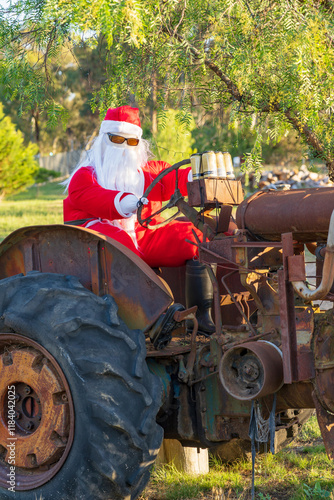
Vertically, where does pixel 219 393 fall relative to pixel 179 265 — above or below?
below

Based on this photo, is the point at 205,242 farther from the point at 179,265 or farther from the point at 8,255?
the point at 8,255

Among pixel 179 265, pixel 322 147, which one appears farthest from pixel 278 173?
pixel 179 265

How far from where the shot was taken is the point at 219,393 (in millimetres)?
3127

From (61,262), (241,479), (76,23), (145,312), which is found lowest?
(241,479)

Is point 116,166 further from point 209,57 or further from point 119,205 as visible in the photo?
point 209,57

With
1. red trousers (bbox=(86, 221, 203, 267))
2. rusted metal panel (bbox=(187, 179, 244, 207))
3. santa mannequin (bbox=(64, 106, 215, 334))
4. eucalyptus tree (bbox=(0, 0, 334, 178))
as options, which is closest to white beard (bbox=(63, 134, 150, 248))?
santa mannequin (bbox=(64, 106, 215, 334))

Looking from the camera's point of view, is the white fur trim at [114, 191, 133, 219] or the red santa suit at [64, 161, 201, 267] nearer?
the white fur trim at [114, 191, 133, 219]

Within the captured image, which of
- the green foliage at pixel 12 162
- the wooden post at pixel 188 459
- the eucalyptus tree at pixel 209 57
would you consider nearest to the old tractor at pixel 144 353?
the wooden post at pixel 188 459

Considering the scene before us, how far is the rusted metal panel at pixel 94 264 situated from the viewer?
124 inches

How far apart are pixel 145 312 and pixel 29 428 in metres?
0.77

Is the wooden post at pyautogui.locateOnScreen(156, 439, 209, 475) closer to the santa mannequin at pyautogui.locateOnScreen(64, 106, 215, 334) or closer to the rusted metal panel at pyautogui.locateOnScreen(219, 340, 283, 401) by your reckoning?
the santa mannequin at pyautogui.locateOnScreen(64, 106, 215, 334)

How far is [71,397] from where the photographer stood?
281cm

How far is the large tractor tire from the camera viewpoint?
9.04 feet

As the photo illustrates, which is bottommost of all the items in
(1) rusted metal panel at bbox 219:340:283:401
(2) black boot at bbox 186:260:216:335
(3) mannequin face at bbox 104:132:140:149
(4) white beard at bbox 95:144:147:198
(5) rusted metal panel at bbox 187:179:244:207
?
(1) rusted metal panel at bbox 219:340:283:401
